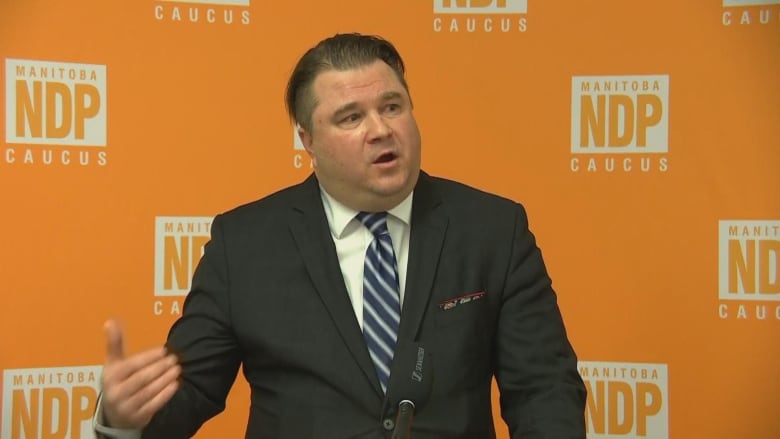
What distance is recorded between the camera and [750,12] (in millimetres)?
2428

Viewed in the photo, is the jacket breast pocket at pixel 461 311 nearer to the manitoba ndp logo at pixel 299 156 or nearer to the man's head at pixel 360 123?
the man's head at pixel 360 123

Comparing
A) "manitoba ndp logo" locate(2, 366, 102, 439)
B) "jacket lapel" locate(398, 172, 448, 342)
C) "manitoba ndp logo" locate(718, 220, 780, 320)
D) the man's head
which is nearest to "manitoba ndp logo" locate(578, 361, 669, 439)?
"manitoba ndp logo" locate(718, 220, 780, 320)

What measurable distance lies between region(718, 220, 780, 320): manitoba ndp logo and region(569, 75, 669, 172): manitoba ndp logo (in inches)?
11.5

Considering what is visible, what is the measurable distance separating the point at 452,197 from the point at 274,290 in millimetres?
430

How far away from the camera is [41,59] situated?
7.80 ft

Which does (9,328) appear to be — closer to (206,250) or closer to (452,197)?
(206,250)

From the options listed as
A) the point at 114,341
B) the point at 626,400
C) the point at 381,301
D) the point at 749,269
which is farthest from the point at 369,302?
the point at 749,269

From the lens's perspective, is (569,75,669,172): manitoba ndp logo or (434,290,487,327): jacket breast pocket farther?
(569,75,669,172): manitoba ndp logo

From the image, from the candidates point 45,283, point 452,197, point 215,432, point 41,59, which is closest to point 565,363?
point 452,197

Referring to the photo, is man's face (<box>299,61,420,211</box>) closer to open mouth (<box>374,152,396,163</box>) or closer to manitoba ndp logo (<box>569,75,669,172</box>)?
open mouth (<box>374,152,396,163</box>)

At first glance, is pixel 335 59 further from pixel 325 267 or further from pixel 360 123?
pixel 325 267

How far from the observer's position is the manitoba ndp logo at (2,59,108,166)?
7.70 feet

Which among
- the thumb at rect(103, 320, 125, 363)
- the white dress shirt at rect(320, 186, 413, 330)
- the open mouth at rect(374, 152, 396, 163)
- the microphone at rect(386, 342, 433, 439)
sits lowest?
the microphone at rect(386, 342, 433, 439)

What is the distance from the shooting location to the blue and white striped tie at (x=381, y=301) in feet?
5.24
